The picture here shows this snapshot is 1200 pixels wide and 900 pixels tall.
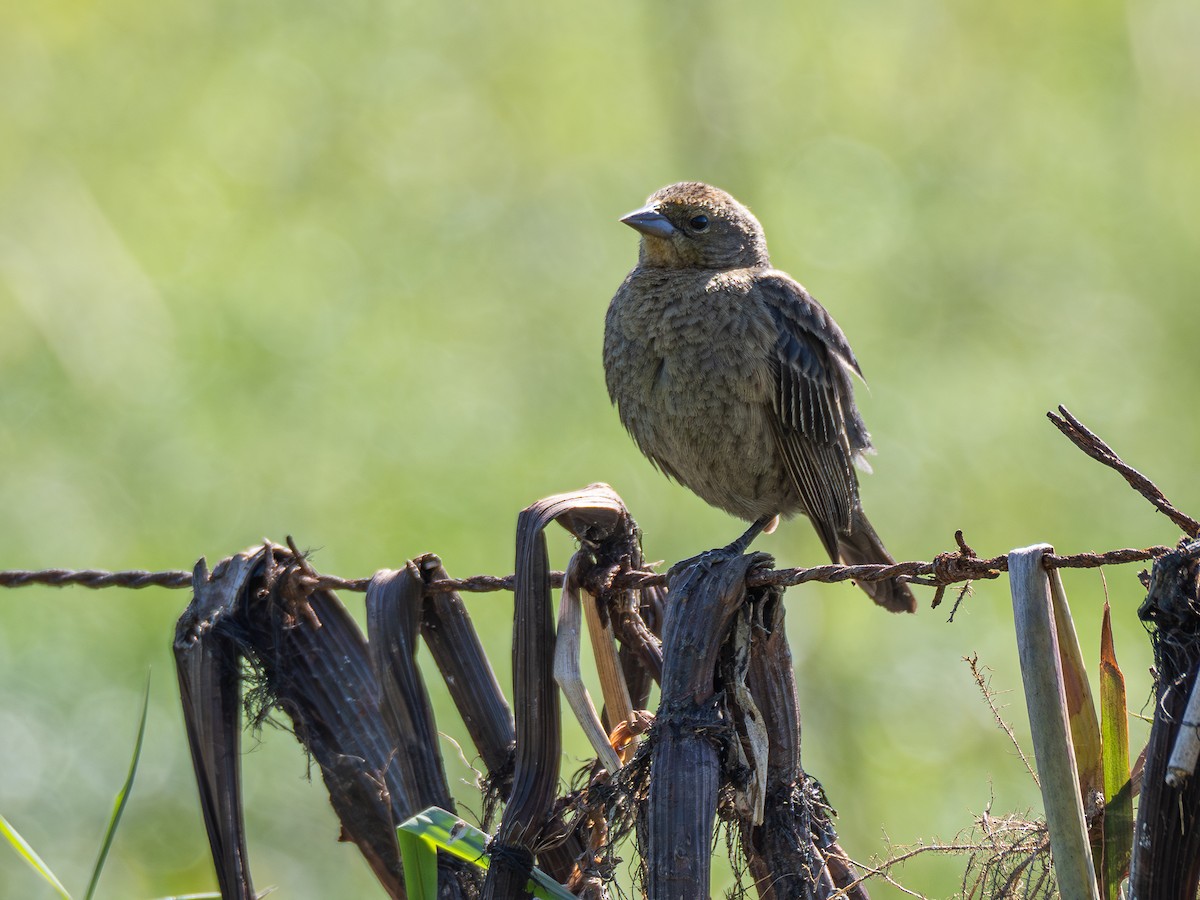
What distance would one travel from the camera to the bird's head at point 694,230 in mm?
3855

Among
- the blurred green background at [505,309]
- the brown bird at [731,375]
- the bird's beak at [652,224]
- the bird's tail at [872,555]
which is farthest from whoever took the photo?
the blurred green background at [505,309]

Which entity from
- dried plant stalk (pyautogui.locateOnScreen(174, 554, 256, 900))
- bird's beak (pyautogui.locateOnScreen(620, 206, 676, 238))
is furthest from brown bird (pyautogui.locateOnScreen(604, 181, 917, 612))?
dried plant stalk (pyautogui.locateOnScreen(174, 554, 256, 900))

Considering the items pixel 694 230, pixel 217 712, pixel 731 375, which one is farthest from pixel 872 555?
pixel 217 712

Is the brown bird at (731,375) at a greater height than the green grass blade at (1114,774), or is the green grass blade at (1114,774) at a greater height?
the brown bird at (731,375)

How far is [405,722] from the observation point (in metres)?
2.22

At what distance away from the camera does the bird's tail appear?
3.70 meters

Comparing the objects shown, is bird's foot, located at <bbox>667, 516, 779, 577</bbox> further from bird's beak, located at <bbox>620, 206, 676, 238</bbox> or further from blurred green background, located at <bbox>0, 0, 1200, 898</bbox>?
blurred green background, located at <bbox>0, 0, 1200, 898</bbox>

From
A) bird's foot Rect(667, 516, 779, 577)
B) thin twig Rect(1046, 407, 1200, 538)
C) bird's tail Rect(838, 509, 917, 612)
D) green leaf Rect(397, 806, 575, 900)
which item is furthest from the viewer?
bird's tail Rect(838, 509, 917, 612)

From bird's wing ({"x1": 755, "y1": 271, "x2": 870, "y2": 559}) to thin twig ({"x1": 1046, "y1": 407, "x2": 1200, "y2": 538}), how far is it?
1.84 meters

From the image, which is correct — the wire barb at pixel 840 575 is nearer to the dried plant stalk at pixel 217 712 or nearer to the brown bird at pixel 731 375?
the dried plant stalk at pixel 217 712

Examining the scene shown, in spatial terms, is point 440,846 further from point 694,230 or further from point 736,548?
point 694,230

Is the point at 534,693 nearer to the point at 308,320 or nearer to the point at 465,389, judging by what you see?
the point at 465,389

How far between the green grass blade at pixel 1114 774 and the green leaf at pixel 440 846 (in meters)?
0.73


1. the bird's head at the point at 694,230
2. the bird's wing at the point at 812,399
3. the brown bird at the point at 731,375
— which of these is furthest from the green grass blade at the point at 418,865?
the bird's head at the point at 694,230
